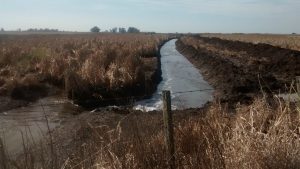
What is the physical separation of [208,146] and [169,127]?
0.61 m

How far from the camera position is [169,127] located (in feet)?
19.8

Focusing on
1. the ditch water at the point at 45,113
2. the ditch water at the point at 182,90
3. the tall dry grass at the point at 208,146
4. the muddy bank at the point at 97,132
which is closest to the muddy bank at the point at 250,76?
the ditch water at the point at 182,90

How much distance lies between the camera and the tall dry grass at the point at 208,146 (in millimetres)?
5555

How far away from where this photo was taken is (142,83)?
62.4 ft

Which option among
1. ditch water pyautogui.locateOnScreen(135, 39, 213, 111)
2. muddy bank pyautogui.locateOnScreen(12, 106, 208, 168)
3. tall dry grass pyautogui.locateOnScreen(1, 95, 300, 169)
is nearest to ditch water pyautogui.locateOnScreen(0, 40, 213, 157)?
ditch water pyautogui.locateOnScreen(135, 39, 213, 111)

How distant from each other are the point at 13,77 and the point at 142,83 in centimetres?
507

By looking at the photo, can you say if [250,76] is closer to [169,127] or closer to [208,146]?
[208,146]

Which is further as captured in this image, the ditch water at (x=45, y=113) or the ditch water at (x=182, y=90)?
the ditch water at (x=182, y=90)

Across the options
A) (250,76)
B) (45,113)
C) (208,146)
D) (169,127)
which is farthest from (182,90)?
(169,127)

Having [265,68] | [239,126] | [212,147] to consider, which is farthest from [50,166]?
[265,68]

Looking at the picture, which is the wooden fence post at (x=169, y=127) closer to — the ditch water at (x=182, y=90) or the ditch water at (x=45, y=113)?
the ditch water at (x=45, y=113)

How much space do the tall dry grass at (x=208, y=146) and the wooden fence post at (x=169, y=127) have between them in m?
0.09

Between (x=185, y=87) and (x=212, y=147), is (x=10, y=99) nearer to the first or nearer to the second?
(x=185, y=87)

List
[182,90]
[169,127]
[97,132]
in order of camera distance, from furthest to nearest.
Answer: [182,90] → [97,132] → [169,127]
